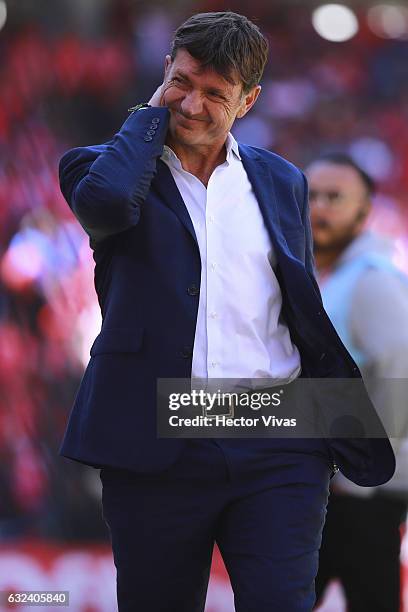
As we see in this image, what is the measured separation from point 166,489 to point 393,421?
4.42ft

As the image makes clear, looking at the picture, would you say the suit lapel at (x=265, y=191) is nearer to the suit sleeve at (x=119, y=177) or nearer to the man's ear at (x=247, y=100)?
the man's ear at (x=247, y=100)

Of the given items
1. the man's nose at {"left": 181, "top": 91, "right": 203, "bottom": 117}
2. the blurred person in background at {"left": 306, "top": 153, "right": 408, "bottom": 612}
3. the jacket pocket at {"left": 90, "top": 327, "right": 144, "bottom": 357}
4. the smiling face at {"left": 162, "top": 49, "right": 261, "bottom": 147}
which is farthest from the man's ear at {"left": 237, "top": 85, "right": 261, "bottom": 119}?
the blurred person in background at {"left": 306, "top": 153, "right": 408, "bottom": 612}

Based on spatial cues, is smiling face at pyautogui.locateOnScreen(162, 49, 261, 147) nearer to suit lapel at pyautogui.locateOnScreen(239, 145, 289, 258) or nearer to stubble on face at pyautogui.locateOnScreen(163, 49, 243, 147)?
stubble on face at pyautogui.locateOnScreen(163, 49, 243, 147)

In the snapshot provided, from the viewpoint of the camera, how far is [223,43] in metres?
2.28

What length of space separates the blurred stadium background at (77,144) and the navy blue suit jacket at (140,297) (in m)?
1.66

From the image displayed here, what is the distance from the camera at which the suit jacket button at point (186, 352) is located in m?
2.25

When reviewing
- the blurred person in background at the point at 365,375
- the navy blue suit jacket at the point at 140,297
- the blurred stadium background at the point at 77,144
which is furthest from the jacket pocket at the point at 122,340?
the blurred stadium background at the point at 77,144

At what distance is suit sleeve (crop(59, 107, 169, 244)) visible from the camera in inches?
86.2

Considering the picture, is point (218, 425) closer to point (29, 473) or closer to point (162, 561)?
point (162, 561)

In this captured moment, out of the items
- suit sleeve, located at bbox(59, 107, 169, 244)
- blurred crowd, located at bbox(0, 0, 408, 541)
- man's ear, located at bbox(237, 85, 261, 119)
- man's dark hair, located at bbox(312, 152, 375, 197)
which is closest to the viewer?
suit sleeve, located at bbox(59, 107, 169, 244)

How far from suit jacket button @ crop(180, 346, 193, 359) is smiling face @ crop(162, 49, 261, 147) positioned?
0.43 m

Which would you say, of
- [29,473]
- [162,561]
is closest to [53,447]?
[29,473]

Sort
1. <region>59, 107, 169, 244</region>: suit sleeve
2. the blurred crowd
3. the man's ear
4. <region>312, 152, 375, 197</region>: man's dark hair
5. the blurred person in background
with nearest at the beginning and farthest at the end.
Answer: <region>59, 107, 169, 244</region>: suit sleeve < the man's ear < the blurred person in background < <region>312, 152, 375, 197</region>: man's dark hair < the blurred crowd

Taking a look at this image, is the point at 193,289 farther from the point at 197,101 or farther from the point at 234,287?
the point at 197,101
